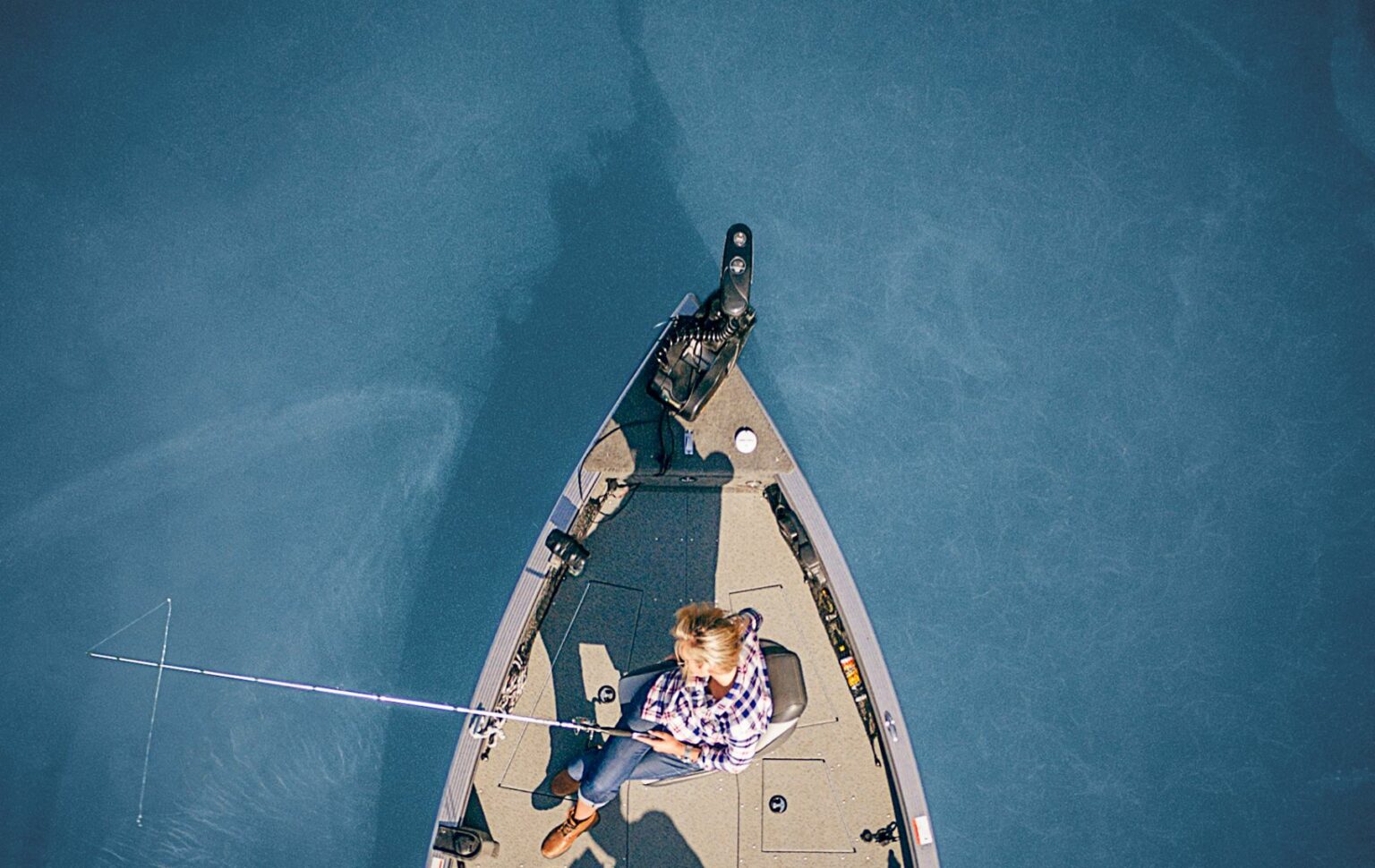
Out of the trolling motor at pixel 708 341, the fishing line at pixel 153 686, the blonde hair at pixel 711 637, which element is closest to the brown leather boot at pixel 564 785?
the blonde hair at pixel 711 637

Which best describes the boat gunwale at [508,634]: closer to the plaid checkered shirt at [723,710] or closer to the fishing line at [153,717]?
the plaid checkered shirt at [723,710]

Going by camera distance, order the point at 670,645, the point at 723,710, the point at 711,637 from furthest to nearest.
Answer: the point at 670,645
the point at 723,710
the point at 711,637

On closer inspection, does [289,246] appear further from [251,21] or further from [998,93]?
[998,93]

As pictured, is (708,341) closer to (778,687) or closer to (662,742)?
(778,687)

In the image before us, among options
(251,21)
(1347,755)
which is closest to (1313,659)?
(1347,755)

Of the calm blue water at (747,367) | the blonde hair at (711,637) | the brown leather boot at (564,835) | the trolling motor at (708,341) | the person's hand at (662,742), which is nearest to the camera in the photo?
the blonde hair at (711,637)

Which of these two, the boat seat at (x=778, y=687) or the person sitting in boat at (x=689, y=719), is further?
the boat seat at (x=778, y=687)

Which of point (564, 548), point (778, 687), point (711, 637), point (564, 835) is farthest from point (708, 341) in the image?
point (564, 835)
